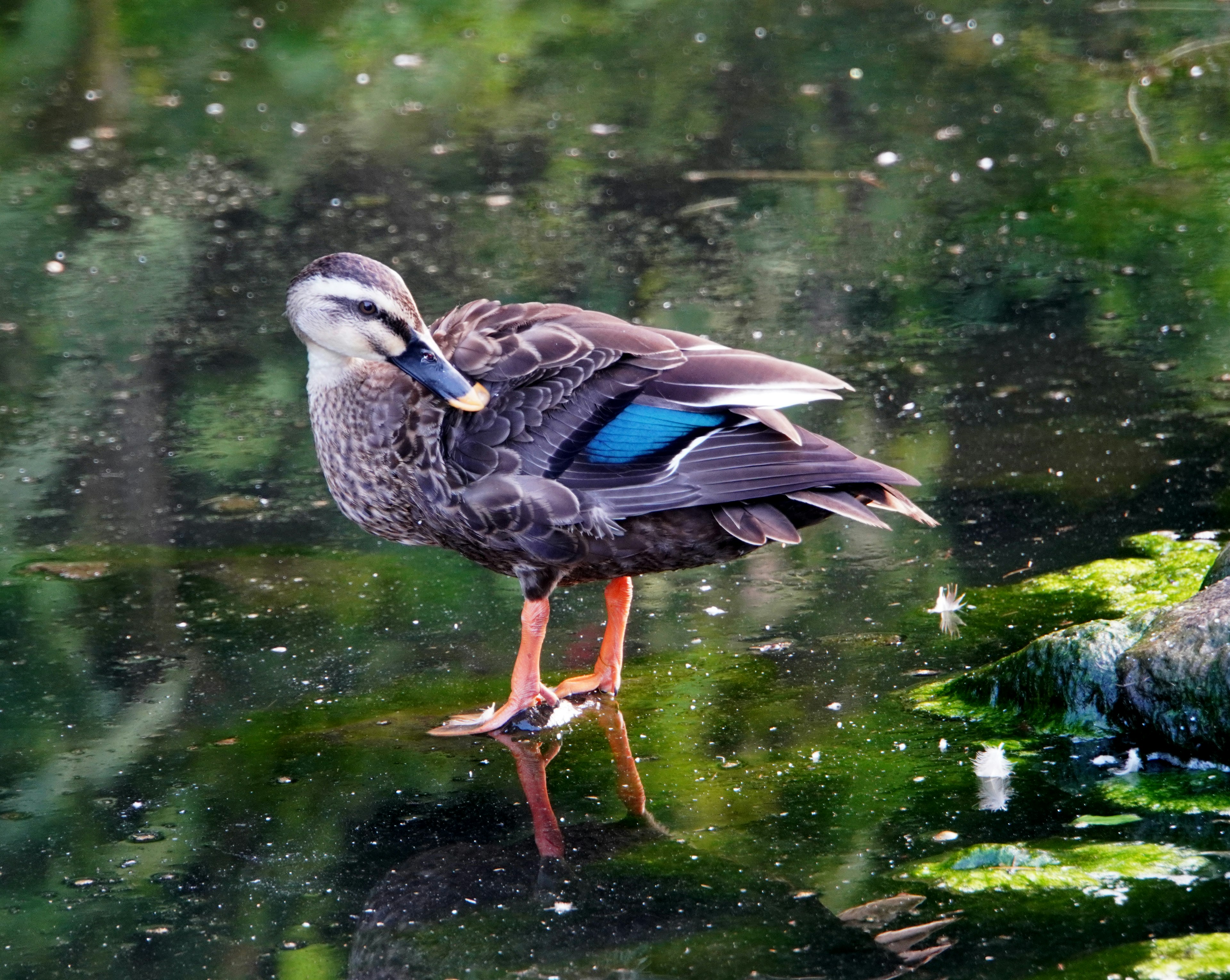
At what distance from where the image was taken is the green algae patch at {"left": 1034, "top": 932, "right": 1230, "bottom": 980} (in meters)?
2.77

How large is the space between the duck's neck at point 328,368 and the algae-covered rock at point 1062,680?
1841 millimetres

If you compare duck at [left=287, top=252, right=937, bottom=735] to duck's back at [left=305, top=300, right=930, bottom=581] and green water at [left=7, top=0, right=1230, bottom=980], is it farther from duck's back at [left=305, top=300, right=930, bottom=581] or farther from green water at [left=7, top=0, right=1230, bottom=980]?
green water at [left=7, top=0, right=1230, bottom=980]

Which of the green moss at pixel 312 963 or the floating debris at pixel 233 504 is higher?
the green moss at pixel 312 963

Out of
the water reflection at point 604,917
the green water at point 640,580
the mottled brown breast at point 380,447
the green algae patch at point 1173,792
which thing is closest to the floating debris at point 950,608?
the green water at point 640,580

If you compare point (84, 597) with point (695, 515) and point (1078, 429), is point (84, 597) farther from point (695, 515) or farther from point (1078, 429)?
point (1078, 429)

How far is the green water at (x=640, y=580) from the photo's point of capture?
322cm

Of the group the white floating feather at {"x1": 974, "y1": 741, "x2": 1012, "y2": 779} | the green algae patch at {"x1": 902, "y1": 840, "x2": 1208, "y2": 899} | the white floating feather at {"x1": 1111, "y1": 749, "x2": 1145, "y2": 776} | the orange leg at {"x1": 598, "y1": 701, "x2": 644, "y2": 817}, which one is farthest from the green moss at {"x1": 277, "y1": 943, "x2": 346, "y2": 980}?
the white floating feather at {"x1": 1111, "y1": 749, "x2": 1145, "y2": 776}

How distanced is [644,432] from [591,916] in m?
1.32

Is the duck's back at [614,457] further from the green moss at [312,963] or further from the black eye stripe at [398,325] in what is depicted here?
the green moss at [312,963]

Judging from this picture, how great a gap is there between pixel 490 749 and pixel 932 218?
4.89 metres

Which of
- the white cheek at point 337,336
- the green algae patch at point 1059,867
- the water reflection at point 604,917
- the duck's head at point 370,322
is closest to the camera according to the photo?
the water reflection at point 604,917

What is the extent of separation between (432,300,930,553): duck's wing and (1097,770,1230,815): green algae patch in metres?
0.86

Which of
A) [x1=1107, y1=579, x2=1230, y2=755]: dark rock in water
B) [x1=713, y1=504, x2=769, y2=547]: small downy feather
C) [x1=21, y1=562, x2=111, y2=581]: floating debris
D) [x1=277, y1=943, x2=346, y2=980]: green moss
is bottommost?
[x1=21, y1=562, x2=111, y2=581]: floating debris

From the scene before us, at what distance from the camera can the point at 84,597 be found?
4922 millimetres
